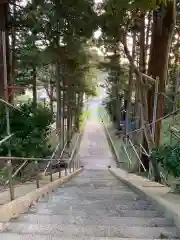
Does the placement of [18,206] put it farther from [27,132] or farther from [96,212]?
[27,132]

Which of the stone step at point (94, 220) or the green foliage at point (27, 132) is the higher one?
the green foliage at point (27, 132)

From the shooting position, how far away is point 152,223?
3020 mm

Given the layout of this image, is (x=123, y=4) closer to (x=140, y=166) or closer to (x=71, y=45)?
(x=71, y=45)

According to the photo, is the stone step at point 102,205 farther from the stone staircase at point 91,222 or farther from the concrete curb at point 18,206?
the concrete curb at point 18,206

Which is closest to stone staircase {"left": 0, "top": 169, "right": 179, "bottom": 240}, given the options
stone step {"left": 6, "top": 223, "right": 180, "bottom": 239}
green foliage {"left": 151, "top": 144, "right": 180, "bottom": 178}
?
stone step {"left": 6, "top": 223, "right": 180, "bottom": 239}

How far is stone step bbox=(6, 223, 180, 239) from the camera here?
8.54 feet

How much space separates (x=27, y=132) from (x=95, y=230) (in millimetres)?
2649

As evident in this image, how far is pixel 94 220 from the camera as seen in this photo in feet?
10.3

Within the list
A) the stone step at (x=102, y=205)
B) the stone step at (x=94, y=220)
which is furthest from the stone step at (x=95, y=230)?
the stone step at (x=102, y=205)

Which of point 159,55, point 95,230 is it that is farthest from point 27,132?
point 159,55

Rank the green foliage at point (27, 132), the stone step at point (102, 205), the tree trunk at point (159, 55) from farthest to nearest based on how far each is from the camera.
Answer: the tree trunk at point (159, 55)
the green foliage at point (27, 132)
the stone step at point (102, 205)

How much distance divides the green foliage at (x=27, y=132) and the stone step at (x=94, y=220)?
1696mm

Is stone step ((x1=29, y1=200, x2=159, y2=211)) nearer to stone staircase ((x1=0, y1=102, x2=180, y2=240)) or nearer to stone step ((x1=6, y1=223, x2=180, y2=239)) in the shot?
stone staircase ((x1=0, y1=102, x2=180, y2=240))

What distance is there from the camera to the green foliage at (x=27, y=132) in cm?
484
